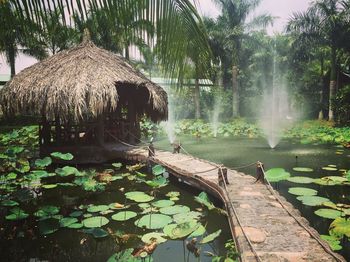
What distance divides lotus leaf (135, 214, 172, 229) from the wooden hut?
5.01m

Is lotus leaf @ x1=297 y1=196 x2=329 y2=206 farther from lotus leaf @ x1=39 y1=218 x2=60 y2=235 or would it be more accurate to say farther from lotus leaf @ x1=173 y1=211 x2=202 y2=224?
lotus leaf @ x1=39 y1=218 x2=60 y2=235

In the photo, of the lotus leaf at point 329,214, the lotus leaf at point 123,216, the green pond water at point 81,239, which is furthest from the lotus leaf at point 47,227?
the lotus leaf at point 329,214

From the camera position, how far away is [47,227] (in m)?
4.84

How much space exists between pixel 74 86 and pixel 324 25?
19263 millimetres

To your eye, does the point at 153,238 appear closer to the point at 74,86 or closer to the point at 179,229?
the point at 179,229

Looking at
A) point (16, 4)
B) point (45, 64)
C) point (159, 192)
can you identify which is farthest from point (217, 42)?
point (16, 4)

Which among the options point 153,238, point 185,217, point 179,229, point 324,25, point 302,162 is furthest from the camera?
point 324,25

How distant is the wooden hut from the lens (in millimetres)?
9391

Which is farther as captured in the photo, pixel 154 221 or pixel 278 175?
pixel 278 175

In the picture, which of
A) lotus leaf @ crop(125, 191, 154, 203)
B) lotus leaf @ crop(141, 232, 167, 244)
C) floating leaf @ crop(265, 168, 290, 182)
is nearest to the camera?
lotus leaf @ crop(141, 232, 167, 244)

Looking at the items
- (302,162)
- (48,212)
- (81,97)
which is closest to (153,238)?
(48,212)

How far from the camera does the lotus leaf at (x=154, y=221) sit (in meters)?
4.85

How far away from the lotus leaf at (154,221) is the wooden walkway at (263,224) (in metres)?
0.99

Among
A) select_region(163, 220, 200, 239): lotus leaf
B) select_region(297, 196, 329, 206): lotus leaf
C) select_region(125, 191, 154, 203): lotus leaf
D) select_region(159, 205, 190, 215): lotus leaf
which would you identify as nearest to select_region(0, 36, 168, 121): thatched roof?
select_region(125, 191, 154, 203): lotus leaf
